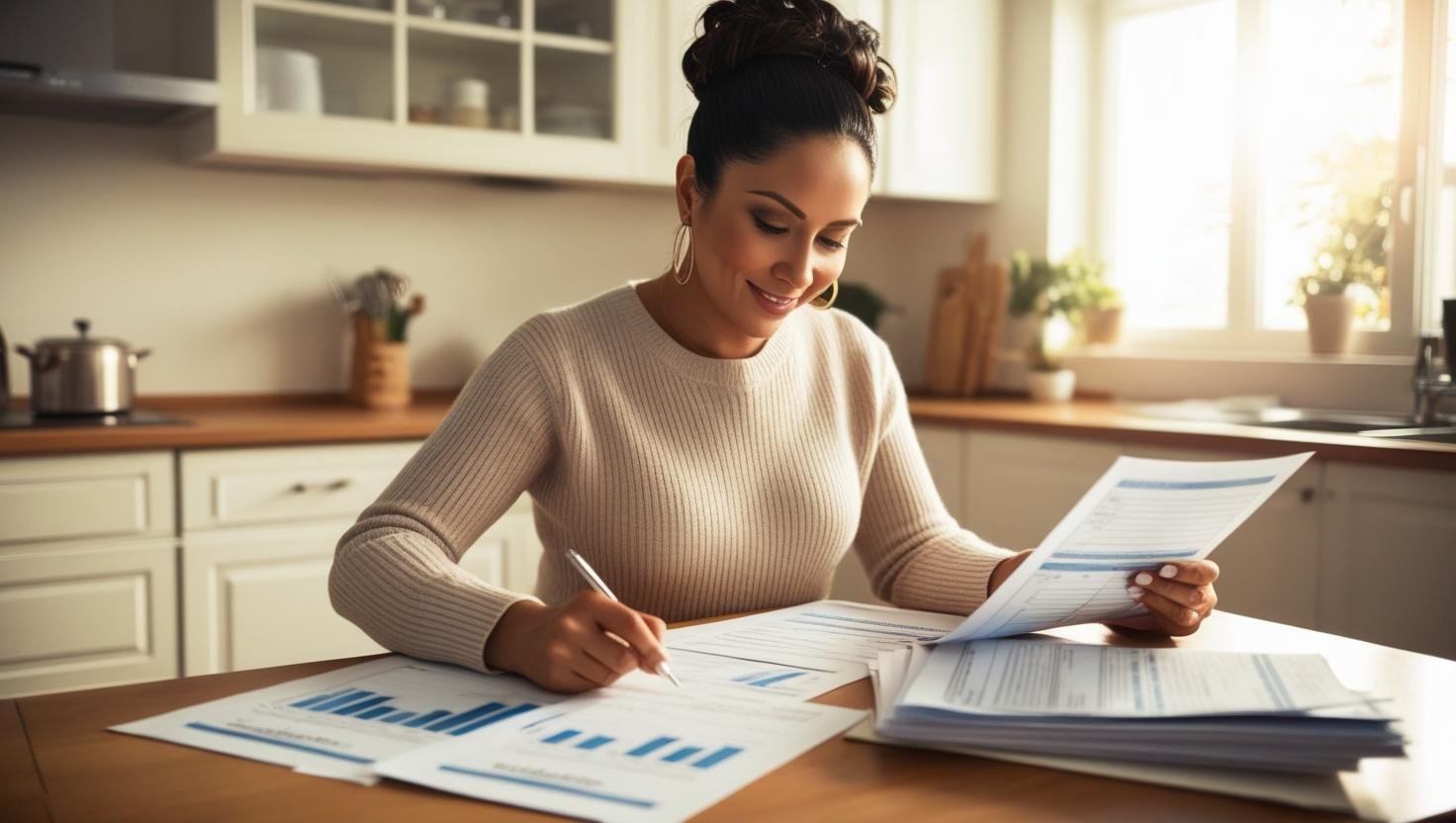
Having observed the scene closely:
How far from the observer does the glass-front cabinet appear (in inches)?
98.3

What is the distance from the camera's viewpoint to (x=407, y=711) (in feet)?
2.81

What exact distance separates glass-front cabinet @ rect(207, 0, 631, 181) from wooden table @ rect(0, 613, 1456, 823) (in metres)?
1.90

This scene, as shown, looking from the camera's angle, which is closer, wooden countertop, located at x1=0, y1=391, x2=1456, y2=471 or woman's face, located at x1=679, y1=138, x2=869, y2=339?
woman's face, located at x1=679, y1=138, x2=869, y2=339

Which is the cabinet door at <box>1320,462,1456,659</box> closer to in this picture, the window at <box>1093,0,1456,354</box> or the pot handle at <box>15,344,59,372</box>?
the window at <box>1093,0,1456,354</box>

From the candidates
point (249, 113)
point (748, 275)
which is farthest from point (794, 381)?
point (249, 113)

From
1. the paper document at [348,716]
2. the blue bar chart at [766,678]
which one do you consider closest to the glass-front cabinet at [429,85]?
the paper document at [348,716]

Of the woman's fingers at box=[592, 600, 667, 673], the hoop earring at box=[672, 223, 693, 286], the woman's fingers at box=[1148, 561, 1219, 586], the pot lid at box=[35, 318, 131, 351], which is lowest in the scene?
the woman's fingers at box=[592, 600, 667, 673]

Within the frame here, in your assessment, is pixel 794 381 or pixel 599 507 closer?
pixel 599 507

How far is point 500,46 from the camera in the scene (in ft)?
9.18

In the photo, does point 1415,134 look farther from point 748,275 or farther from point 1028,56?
point 748,275

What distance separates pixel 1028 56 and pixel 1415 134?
1.10 m

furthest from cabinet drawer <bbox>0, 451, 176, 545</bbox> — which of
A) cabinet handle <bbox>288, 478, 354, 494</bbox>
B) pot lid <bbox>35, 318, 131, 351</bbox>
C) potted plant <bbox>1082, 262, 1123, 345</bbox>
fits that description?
potted plant <bbox>1082, 262, 1123, 345</bbox>

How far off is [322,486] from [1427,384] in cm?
213

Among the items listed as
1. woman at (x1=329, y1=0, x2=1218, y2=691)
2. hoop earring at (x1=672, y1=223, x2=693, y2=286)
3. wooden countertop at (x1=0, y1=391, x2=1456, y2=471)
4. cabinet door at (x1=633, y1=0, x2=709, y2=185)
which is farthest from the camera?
cabinet door at (x1=633, y1=0, x2=709, y2=185)
